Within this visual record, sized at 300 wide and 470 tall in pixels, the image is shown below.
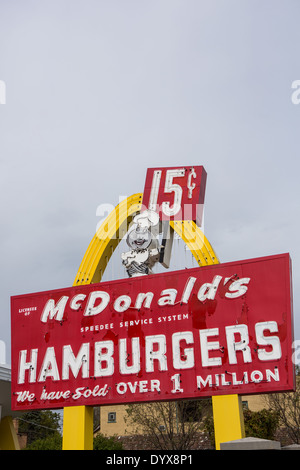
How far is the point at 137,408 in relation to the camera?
34156 mm

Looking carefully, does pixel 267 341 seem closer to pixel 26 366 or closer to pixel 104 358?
pixel 104 358

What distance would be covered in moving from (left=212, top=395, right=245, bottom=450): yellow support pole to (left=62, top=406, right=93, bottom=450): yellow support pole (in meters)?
4.07

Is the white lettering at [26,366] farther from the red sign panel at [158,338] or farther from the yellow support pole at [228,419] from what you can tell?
the yellow support pole at [228,419]

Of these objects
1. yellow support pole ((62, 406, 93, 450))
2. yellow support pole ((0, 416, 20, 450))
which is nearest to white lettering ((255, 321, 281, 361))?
yellow support pole ((62, 406, 93, 450))

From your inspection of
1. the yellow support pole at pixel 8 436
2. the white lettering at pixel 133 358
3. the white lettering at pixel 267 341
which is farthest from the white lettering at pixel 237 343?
the yellow support pole at pixel 8 436

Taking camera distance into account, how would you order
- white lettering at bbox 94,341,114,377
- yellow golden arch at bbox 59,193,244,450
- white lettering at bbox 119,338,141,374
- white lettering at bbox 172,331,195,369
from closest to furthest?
yellow golden arch at bbox 59,193,244,450 < white lettering at bbox 172,331,195,369 < white lettering at bbox 119,338,141,374 < white lettering at bbox 94,341,114,377

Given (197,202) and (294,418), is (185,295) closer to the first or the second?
(197,202)

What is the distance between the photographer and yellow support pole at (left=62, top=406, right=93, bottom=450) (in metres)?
16.4

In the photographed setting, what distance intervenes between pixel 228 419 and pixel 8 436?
12.9 meters

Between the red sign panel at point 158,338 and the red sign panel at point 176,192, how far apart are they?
2.73m

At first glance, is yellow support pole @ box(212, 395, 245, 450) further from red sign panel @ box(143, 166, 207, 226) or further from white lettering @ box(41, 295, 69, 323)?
red sign panel @ box(143, 166, 207, 226)

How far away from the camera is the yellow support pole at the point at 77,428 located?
1639 centimetres
